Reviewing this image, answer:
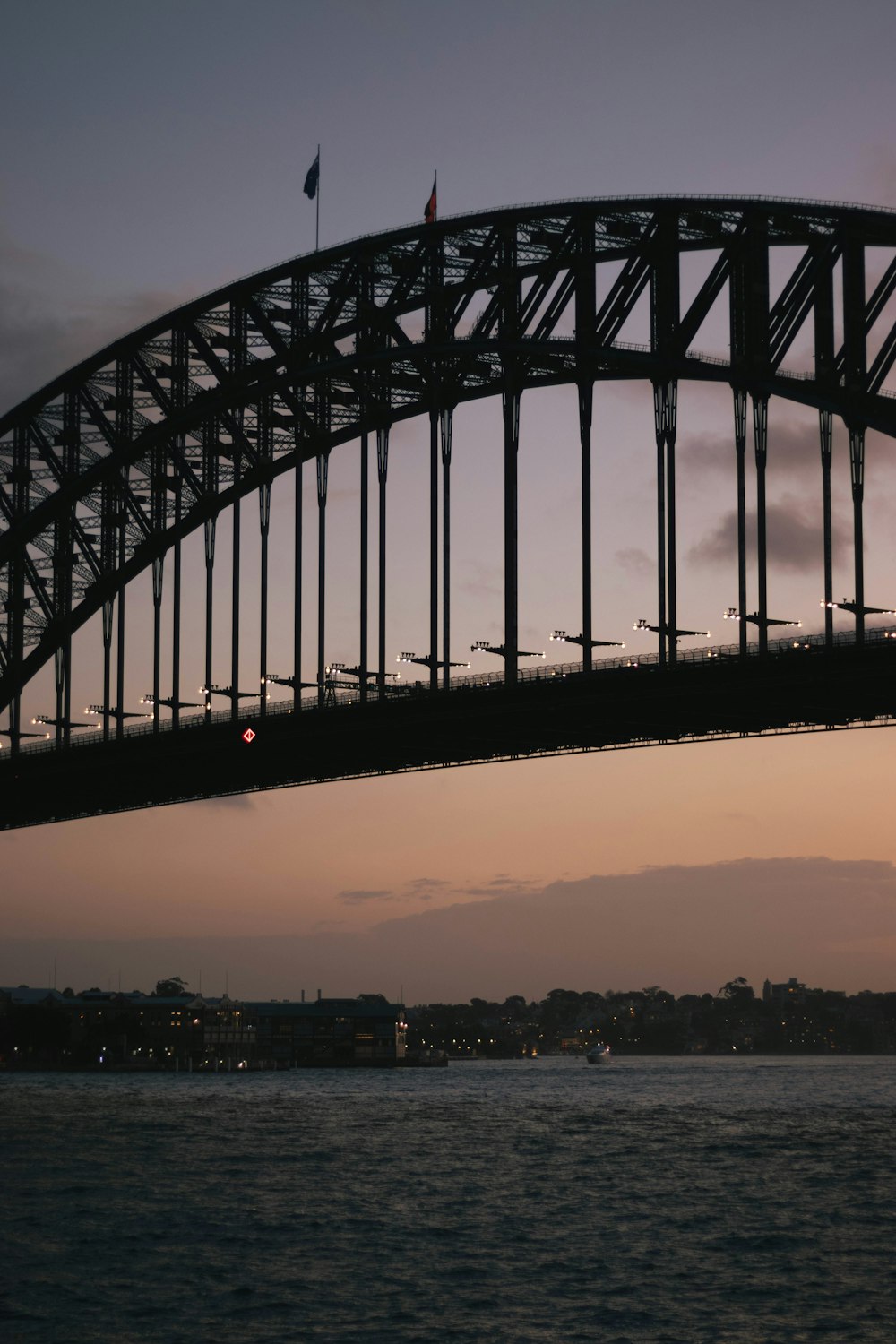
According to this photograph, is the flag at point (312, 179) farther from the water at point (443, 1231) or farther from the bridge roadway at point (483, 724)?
the water at point (443, 1231)

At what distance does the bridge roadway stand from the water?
14.4m

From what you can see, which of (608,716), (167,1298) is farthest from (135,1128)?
(167,1298)

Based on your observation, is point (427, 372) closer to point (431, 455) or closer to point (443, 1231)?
point (431, 455)

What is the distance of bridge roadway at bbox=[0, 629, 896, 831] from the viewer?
207ft

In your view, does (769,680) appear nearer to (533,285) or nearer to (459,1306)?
(533,285)

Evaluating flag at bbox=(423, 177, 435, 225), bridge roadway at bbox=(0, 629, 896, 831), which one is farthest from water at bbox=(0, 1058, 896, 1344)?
flag at bbox=(423, 177, 435, 225)

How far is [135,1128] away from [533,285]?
3669cm

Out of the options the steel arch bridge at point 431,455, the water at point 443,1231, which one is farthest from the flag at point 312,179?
the water at point 443,1231

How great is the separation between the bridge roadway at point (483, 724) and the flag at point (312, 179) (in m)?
20.5

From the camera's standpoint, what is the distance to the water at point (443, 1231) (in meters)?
37.5

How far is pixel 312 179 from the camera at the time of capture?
81250 mm

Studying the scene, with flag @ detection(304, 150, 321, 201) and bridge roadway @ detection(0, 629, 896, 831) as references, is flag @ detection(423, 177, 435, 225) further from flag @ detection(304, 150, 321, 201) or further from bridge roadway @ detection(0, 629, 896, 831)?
bridge roadway @ detection(0, 629, 896, 831)

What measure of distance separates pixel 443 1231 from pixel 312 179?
46957 mm

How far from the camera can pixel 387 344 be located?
8481 centimetres
